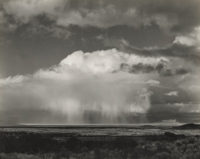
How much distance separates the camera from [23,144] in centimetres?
3656

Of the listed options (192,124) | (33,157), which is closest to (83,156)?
(33,157)

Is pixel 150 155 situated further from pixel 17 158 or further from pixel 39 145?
pixel 39 145

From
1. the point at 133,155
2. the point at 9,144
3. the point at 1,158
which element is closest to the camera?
the point at 1,158

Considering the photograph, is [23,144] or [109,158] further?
[23,144]

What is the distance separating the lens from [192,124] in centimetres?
15062

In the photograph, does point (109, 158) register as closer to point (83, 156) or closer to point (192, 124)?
point (83, 156)

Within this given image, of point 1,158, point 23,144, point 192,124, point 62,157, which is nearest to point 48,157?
point 62,157

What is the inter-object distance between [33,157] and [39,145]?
9912 mm

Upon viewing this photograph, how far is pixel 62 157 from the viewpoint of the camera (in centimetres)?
2661

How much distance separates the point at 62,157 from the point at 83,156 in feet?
5.22

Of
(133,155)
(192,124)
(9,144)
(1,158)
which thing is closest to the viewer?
(1,158)

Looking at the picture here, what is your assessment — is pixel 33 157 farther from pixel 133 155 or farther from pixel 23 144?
pixel 23 144

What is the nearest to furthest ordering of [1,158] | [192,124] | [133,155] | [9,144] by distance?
[1,158], [133,155], [9,144], [192,124]

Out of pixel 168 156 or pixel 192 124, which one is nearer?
pixel 168 156
